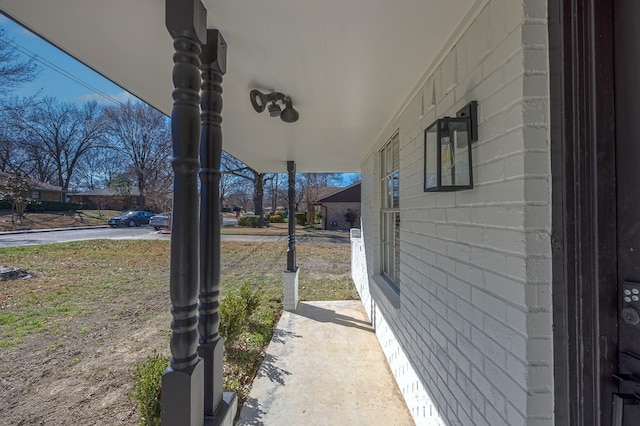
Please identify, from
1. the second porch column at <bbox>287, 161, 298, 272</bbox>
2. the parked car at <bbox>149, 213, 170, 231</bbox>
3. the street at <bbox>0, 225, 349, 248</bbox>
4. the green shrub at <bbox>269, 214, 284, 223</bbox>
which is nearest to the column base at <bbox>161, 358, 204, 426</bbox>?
the second porch column at <bbox>287, 161, 298, 272</bbox>

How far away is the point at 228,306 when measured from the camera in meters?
3.62

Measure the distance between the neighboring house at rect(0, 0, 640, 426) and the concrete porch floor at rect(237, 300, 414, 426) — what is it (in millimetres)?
399

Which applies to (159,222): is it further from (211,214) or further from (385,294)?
(211,214)

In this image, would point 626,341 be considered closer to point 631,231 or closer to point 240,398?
point 631,231

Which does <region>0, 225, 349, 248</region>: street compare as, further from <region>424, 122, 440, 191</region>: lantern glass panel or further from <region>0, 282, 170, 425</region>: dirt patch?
<region>424, 122, 440, 191</region>: lantern glass panel

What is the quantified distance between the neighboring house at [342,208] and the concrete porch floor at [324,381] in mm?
17800

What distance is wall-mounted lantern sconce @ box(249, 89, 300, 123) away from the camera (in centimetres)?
232

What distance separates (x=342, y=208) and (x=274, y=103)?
20.0 meters

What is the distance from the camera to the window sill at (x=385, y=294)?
9.80 ft

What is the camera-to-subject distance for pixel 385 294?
336 cm

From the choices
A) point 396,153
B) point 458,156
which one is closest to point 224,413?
point 458,156

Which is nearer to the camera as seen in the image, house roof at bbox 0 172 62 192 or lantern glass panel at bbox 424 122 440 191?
lantern glass panel at bbox 424 122 440 191

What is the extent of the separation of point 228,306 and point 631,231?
3606 mm

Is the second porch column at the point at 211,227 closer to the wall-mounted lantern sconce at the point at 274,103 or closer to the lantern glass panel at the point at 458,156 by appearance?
the wall-mounted lantern sconce at the point at 274,103
